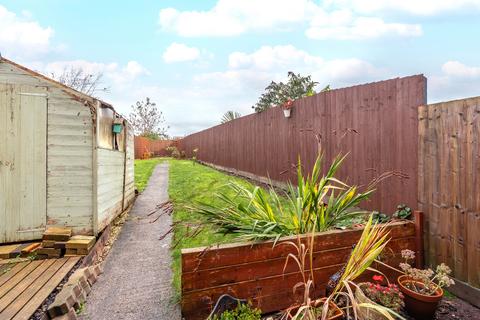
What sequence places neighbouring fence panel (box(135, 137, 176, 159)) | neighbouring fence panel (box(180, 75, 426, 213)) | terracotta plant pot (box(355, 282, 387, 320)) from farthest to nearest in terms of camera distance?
neighbouring fence panel (box(135, 137, 176, 159)) → neighbouring fence panel (box(180, 75, 426, 213)) → terracotta plant pot (box(355, 282, 387, 320))

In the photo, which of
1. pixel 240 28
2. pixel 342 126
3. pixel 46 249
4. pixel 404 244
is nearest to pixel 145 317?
pixel 46 249

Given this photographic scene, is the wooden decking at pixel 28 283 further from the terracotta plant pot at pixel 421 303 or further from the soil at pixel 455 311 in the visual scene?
the terracotta plant pot at pixel 421 303

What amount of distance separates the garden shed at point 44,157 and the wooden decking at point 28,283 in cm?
57

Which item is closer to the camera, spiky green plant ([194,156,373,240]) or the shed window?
spiky green plant ([194,156,373,240])

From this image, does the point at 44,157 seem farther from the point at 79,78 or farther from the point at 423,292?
the point at 79,78

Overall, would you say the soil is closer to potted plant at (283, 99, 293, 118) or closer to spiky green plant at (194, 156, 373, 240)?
spiky green plant at (194, 156, 373, 240)

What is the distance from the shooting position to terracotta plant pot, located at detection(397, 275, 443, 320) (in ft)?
6.47

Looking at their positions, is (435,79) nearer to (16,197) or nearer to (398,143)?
(398,143)

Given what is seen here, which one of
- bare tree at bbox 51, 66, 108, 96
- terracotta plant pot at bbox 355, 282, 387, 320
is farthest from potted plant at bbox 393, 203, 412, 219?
bare tree at bbox 51, 66, 108, 96

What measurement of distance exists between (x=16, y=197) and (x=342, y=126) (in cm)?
443

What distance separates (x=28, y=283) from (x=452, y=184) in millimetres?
3834

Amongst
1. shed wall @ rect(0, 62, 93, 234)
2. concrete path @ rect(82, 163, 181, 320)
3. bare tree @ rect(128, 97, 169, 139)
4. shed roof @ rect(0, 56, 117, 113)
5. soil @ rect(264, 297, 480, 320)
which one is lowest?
concrete path @ rect(82, 163, 181, 320)

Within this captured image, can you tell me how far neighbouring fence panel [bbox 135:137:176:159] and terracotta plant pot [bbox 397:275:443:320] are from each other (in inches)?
841

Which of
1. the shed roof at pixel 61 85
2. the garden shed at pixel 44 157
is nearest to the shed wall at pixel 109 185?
the garden shed at pixel 44 157
